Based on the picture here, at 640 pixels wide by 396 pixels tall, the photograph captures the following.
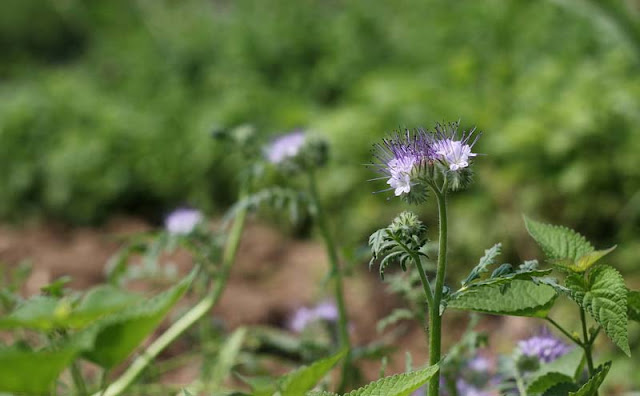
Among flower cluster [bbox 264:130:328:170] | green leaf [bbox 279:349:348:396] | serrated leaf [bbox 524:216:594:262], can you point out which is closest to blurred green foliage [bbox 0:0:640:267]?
flower cluster [bbox 264:130:328:170]

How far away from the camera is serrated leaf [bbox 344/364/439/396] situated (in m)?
0.72

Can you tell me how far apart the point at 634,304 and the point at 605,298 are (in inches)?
4.5

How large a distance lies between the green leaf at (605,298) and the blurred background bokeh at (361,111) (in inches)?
38.9

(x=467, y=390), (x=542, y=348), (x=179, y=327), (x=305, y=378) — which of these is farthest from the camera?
(x=179, y=327)

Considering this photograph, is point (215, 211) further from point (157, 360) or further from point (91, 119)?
point (157, 360)

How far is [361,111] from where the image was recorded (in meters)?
3.05

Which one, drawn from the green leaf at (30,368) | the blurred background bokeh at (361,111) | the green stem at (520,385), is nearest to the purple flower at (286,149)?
the blurred background bokeh at (361,111)

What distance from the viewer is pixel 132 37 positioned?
4875 mm

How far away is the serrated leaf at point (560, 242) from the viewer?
90cm

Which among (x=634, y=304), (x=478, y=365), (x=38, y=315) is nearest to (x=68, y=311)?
(x=38, y=315)

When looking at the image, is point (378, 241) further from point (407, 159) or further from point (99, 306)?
point (99, 306)

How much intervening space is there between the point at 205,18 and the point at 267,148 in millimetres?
3429

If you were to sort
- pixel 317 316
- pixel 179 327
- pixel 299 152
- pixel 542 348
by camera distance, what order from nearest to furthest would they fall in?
pixel 542 348 < pixel 179 327 < pixel 299 152 < pixel 317 316

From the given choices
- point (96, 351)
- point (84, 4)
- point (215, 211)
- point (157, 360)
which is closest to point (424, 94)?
point (215, 211)
